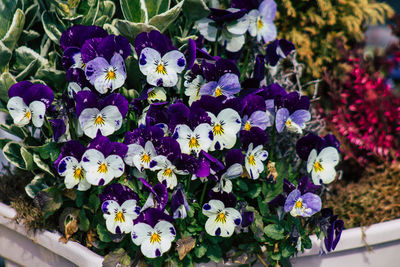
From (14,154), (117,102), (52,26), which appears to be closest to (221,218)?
(117,102)

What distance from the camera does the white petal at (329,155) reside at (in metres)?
1.40

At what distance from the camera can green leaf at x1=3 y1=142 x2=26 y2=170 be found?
1.44 metres

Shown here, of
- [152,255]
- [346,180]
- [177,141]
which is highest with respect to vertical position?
[177,141]

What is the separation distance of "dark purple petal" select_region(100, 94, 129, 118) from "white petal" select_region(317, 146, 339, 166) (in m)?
0.63

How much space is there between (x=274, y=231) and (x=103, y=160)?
0.55 meters

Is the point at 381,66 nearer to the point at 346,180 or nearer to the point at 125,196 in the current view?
the point at 346,180

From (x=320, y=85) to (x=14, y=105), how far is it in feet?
5.13

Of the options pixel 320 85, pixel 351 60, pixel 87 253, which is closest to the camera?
pixel 87 253

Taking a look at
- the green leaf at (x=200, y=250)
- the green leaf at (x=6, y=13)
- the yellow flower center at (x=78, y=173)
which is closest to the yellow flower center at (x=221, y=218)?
the green leaf at (x=200, y=250)

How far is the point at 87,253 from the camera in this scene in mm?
1342

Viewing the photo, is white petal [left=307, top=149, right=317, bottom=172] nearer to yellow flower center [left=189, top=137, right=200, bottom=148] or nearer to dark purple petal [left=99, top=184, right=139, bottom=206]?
yellow flower center [left=189, top=137, right=200, bottom=148]

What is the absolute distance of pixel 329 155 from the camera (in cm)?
140

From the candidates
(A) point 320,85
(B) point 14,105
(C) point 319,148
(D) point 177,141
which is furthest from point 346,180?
(B) point 14,105

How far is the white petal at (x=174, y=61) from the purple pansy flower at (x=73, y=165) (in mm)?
345
